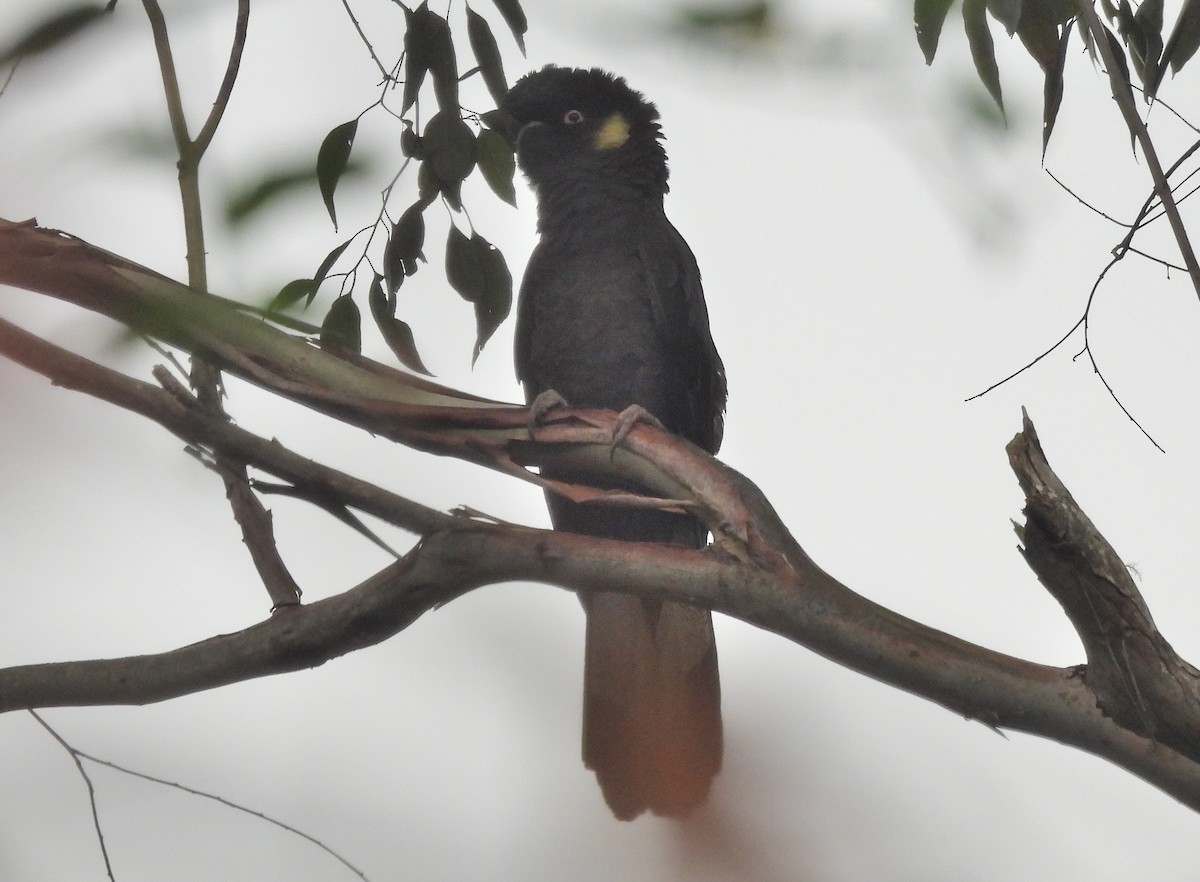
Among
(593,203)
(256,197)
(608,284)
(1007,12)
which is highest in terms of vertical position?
(593,203)

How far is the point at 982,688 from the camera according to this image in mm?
1092

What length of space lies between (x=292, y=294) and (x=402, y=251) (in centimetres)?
84

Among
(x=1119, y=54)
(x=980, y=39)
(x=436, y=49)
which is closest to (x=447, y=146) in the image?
(x=436, y=49)

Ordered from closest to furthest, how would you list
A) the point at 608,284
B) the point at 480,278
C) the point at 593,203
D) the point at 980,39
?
the point at 980,39, the point at 480,278, the point at 608,284, the point at 593,203

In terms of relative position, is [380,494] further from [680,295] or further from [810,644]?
[680,295]

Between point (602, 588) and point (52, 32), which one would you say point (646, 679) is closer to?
point (602, 588)

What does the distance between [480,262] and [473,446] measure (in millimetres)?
645

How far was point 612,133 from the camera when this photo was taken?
2.45 m

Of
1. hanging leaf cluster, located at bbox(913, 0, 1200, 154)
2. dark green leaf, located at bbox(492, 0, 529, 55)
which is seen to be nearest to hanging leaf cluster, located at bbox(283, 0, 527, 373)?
dark green leaf, located at bbox(492, 0, 529, 55)

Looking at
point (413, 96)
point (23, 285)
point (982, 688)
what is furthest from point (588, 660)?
point (23, 285)

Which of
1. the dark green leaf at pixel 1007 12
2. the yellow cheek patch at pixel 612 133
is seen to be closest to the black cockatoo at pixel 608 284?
the yellow cheek patch at pixel 612 133

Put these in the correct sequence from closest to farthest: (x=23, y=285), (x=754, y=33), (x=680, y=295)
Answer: (x=754, y=33), (x=23, y=285), (x=680, y=295)

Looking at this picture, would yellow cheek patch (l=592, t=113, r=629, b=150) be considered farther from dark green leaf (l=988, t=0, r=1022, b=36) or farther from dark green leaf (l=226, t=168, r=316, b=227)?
dark green leaf (l=226, t=168, r=316, b=227)

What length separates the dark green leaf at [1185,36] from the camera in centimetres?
137
